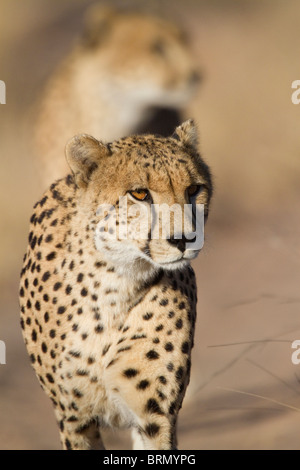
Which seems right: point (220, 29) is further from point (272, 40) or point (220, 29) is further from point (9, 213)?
point (9, 213)

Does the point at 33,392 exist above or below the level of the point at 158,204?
below

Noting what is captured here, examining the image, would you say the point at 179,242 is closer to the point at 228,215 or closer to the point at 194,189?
the point at 194,189

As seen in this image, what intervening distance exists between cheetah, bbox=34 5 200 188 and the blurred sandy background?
25.6 inches

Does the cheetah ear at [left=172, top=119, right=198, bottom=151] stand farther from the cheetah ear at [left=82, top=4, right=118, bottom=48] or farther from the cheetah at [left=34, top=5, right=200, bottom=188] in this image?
the cheetah ear at [left=82, top=4, right=118, bottom=48]

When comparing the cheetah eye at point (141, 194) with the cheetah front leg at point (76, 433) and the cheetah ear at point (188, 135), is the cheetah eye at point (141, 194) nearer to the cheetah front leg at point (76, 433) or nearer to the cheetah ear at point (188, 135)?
the cheetah ear at point (188, 135)

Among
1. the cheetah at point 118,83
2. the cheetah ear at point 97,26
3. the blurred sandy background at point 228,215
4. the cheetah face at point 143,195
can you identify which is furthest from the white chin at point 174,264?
the cheetah ear at point 97,26

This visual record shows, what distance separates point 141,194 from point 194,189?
0.16 meters

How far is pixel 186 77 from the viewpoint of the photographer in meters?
6.41

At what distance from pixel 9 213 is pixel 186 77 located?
1927 mm

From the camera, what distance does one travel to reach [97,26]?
6520 mm

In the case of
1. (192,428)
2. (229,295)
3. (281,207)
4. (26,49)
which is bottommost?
(192,428)

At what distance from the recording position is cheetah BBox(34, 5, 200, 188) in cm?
613

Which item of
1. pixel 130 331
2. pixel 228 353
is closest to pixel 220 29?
pixel 228 353

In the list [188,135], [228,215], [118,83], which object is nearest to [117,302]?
[188,135]
